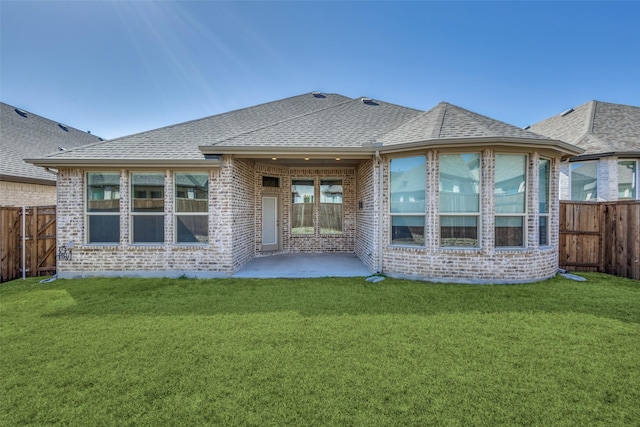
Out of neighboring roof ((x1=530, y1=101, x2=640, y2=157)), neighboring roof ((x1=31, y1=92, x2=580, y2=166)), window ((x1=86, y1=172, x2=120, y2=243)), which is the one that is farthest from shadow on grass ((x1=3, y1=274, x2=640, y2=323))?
neighboring roof ((x1=530, y1=101, x2=640, y2=157))

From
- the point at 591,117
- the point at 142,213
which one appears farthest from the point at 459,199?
the point at 591,117

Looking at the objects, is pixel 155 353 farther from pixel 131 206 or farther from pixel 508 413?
pixel 131 206

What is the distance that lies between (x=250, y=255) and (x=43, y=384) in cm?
630

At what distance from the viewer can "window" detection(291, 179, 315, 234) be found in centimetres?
1045

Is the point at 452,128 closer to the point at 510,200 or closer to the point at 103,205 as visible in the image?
the point at 510,200

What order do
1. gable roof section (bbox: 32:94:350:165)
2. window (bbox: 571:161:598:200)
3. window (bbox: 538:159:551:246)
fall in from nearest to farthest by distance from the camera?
window (bbox: 538:159:551:246) < gable roof section (bbox: 32:94:350:165) < window (bbox: 571:161:598:200)

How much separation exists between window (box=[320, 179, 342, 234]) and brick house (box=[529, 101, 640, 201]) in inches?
282

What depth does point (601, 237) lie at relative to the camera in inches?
287

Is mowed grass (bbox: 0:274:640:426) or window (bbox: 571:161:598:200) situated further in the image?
window (bbox: 571:161:598:200)

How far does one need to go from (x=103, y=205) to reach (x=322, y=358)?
702 cm

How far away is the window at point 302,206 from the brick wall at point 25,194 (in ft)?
30.4

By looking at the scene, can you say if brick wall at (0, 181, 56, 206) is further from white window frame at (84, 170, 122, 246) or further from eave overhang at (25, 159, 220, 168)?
white window frame at (84, 170, 122, 246)

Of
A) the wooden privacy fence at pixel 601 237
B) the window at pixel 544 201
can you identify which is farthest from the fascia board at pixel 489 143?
the wooden privacy fence at pixel 601 237

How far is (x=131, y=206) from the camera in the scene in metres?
6.99
